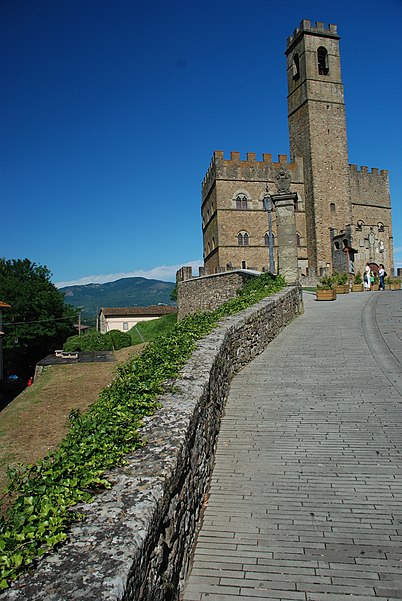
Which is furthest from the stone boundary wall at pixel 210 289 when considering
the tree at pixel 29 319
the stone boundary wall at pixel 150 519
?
the tree at pixel 29 319

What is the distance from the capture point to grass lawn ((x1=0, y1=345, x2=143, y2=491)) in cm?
1048

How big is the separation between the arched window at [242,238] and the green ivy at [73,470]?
118 ft

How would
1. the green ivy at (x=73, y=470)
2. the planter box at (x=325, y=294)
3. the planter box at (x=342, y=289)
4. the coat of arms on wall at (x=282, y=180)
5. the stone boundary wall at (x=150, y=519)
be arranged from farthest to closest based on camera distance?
the planter box at (x=342, y=289), the planter box at (x=325, y=294), the coat of arms on wall at (x=282, y=180), the green ivy at (x=73, y=470), the stone boundary wall at (x=150, y=519)

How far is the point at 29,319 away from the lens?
44.0m

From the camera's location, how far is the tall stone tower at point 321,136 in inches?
1647

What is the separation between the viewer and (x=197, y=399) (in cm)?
490

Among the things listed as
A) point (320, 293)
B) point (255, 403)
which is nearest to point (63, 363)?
point (320, 293)

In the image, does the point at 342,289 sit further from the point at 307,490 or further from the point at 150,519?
the point at 150,519

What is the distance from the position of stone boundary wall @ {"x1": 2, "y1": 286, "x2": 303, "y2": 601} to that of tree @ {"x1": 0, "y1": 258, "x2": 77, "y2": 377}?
127 ft

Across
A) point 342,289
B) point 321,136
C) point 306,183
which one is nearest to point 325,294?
point 342,289

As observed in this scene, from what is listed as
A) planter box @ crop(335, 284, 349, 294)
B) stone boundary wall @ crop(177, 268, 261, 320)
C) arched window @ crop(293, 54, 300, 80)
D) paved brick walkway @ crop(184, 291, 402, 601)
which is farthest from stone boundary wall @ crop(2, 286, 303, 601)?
arched window @ crop(293, 54, 300, 80)

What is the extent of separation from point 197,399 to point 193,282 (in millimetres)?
23784

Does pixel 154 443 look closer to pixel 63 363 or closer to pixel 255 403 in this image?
pixel 255 403

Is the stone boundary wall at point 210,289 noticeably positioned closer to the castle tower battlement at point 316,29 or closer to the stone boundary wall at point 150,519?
the stone boundary wall at point 150,519
